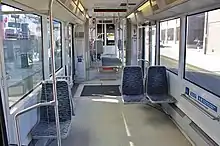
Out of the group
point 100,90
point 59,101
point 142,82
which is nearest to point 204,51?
point 142,82

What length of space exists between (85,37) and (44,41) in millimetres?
4834

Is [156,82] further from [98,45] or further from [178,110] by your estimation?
[98,45]

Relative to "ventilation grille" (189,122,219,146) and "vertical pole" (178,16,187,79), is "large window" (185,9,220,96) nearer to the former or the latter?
"vertical pole" (178,16,187,79)

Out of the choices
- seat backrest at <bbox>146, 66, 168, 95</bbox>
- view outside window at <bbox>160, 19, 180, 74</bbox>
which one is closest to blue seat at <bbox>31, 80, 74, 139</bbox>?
seat backrest at <bbox>146, 66, 168, 95</bbox>

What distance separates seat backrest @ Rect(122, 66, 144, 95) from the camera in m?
5.40

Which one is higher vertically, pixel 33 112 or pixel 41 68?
pixel 41 68

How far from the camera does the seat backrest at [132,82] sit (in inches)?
213

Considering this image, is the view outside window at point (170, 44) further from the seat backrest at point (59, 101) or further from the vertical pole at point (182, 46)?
the seat backrest at point (59, 101)

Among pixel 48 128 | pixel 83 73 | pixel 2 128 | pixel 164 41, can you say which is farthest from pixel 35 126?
pixel 83 73

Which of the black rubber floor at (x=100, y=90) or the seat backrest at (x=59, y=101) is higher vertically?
the seat backrest at (x=59, y=101)

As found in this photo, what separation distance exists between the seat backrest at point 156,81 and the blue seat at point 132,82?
169mm

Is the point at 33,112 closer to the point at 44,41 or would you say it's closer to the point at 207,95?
the point at 44,41

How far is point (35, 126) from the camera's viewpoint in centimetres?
354

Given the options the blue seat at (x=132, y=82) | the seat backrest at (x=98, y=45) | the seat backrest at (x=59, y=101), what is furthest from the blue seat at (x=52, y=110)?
the seat backrest at (x=98, y=45)
